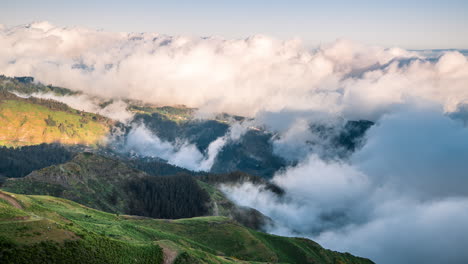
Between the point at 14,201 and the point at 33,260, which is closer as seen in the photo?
the point at 33,260

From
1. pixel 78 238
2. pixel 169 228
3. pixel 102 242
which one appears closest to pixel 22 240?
pixel 78 238

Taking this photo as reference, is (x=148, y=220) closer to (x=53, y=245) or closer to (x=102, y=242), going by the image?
(x=102, y=242)

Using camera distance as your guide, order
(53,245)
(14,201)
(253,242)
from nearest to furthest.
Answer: (53,245), (14,201), (253,242)

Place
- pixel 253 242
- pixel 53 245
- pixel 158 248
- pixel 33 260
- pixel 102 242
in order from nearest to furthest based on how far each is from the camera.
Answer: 1. pixel 33 260
2. pixel 53 245
3. pixel 102 242
4. pixel 158 248
5. pixel 253 242

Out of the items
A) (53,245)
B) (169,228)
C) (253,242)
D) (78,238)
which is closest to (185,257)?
(78,238)

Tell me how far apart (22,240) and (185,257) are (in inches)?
1533

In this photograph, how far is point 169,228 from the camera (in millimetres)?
170875

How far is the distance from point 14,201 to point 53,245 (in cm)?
4995

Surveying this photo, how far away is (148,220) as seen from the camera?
575 feet

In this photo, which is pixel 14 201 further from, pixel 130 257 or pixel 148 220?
pixel 148 220

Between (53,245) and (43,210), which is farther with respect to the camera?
(43,210)

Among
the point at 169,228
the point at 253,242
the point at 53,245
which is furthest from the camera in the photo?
the point at 253,242

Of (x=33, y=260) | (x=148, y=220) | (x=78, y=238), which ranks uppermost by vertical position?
(x=148, y=220)

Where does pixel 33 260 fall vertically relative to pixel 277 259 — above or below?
below
